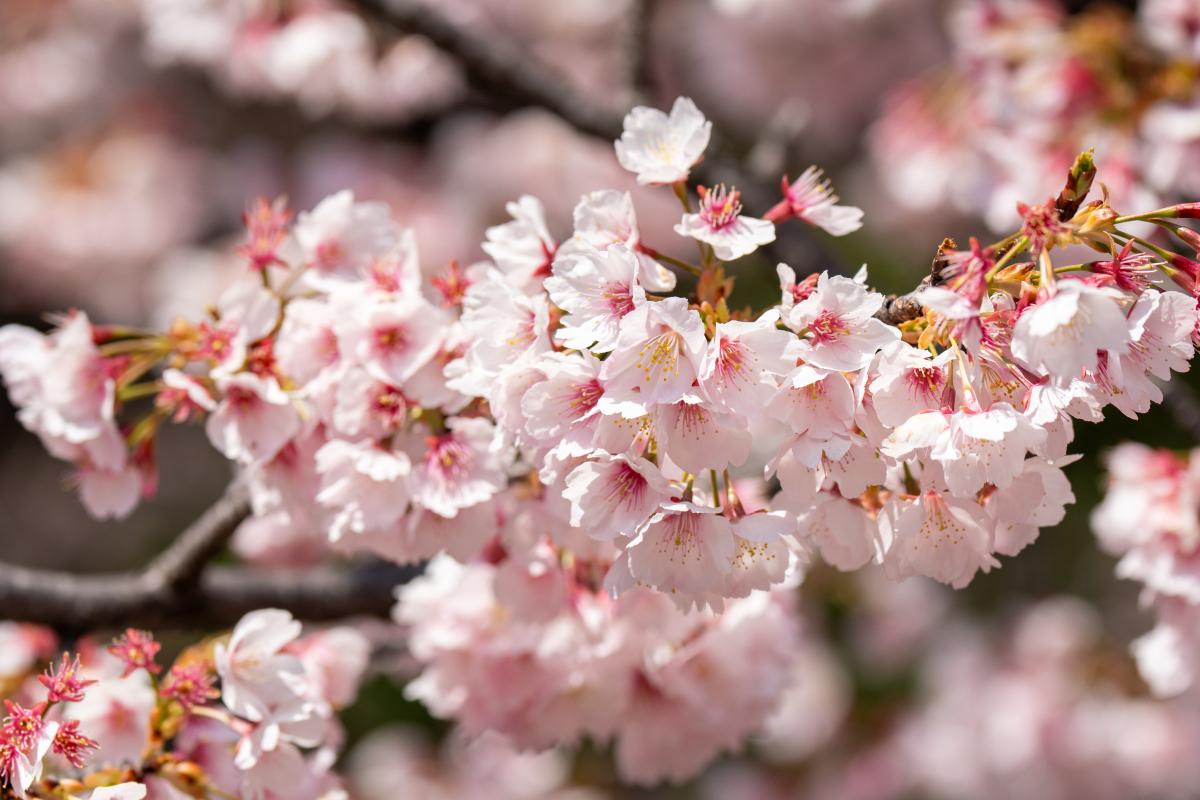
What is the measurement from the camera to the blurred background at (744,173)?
1.83 metres

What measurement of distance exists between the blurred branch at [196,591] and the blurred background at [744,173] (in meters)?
0.99

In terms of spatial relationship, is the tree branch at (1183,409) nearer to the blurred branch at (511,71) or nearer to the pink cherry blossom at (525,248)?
the blurred branch at (511,71)

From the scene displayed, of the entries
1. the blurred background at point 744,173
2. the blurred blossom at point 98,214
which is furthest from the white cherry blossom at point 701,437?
the blurred blossom at point 98,214

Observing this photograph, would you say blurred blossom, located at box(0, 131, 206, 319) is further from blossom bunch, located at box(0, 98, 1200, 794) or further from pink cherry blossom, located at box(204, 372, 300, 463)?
pink cherry blossom, located at box(204, 372, 300, 463)

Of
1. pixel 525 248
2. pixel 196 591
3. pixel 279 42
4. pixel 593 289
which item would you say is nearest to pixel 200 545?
pixel 196 591

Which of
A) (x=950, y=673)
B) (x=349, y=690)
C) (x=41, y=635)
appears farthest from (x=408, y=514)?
(x=950, y=673)

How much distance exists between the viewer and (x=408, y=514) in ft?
3.40

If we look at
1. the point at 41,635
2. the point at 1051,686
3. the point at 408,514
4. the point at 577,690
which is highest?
the point at 408,514

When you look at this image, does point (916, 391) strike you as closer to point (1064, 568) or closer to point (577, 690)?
point (577, 690)

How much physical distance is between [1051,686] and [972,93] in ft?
5.09

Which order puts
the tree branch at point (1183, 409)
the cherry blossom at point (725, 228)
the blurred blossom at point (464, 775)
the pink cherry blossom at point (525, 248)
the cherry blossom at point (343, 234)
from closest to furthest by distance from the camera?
the cherry blossom at point (725, 228), the pink cherry blossom at point (525, 248), the cherry blossom at point (343, 234), the tree branch at point (1183, 409), the blurred blossom at point (464, 775)

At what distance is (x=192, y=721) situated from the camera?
1027mm

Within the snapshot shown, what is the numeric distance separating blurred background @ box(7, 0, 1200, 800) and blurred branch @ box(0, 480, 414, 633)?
99cm

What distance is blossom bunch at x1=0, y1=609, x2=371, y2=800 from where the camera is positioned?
37.7 inches
